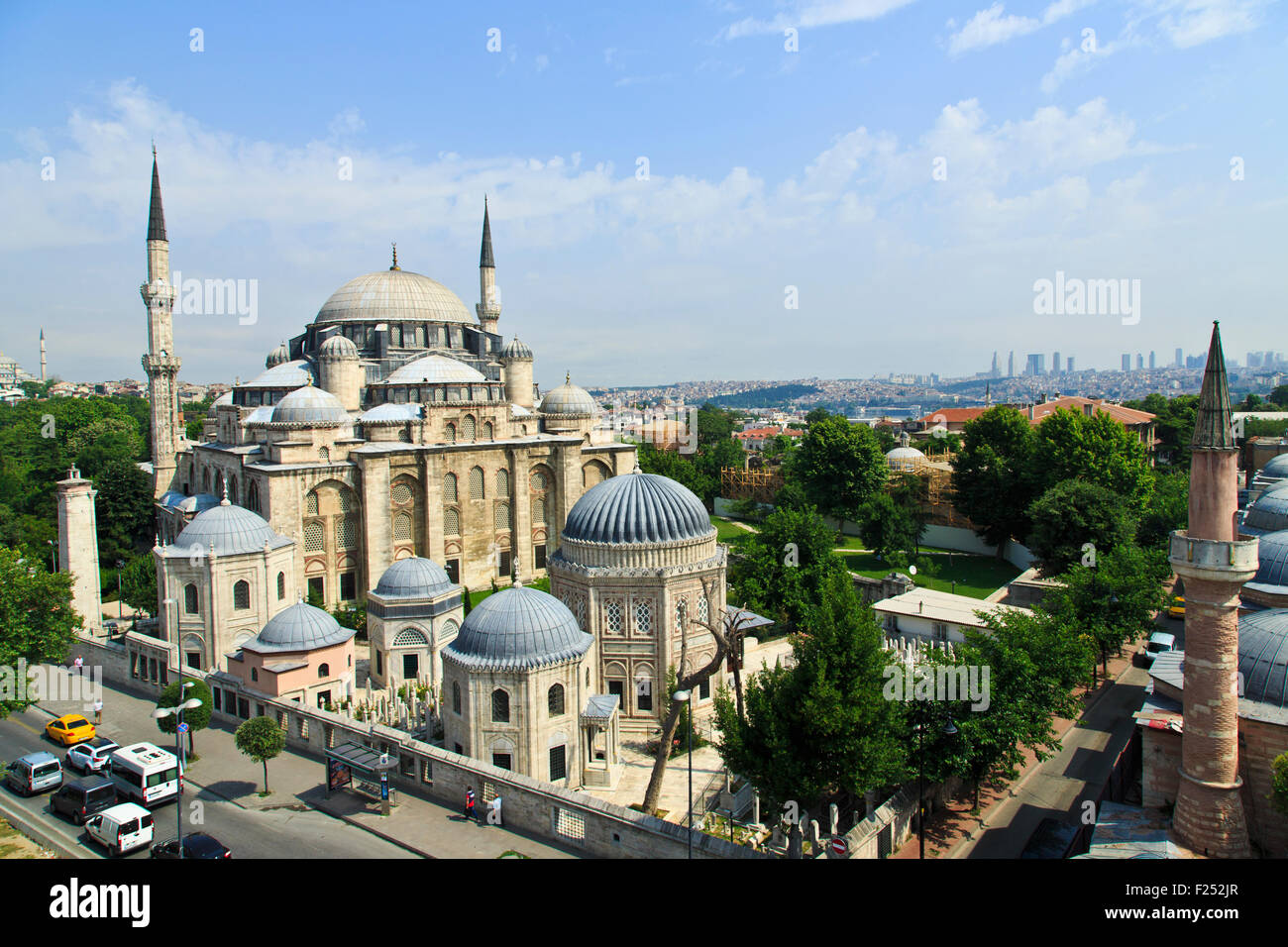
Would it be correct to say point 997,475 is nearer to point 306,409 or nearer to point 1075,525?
point 1075,525

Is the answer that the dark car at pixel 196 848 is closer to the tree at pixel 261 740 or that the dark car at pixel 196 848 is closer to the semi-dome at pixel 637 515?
the tree at pixel 261 740

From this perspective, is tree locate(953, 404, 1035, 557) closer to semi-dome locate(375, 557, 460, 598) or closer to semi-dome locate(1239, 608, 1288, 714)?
semi-dome locate(1239, 608, 1288, 714)

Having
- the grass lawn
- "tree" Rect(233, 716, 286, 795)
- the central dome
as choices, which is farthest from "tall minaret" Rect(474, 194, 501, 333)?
"tree" Rect(233, 716, 286, 795)

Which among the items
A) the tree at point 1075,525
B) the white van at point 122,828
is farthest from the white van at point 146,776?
the tree at point 1075,525

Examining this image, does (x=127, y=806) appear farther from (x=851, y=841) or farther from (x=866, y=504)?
(x=866, y=504)

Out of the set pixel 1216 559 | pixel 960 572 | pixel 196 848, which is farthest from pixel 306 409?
pixel 960 572
